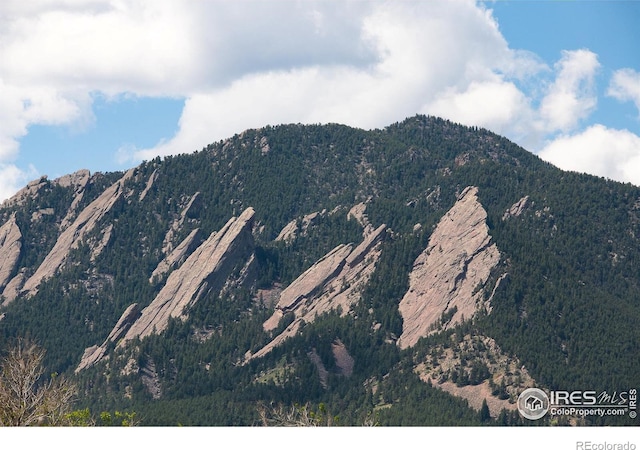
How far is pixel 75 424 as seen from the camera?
10744 cm
